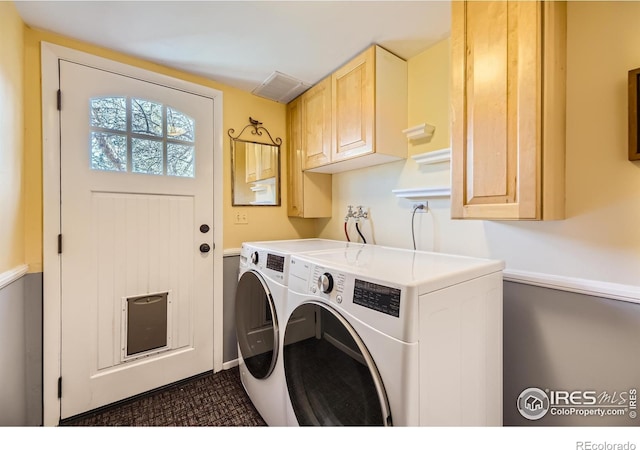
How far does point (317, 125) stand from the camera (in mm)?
1952

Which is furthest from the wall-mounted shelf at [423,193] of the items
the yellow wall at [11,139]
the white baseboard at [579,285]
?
the yellow wall at [11,139]

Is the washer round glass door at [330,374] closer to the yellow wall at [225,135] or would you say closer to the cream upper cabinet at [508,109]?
the cream upper cabinet at [508,109]

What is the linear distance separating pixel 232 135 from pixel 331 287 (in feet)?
5.20

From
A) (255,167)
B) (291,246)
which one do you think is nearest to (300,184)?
(255,167)

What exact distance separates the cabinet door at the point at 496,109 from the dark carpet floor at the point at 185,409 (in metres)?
1.63

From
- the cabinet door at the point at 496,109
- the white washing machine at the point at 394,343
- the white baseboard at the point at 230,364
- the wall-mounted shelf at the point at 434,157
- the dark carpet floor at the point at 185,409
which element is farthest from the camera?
the white baseboard at the point at 230,364

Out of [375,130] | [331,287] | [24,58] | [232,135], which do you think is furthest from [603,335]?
[24,58]

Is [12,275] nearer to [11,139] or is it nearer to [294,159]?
[11,139]

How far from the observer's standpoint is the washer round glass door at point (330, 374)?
822 millimetres

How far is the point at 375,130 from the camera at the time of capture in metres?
1.52

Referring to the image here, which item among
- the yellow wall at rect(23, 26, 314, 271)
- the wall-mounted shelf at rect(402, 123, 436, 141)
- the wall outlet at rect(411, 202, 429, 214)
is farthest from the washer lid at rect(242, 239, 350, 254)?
the wall-mounted shelf at rect(402, 123, 436, 141)

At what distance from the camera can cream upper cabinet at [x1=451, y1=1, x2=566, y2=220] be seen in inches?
35.9

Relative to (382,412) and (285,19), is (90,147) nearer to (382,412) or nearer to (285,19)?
(285,19)

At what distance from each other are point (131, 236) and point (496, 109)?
203 cm
